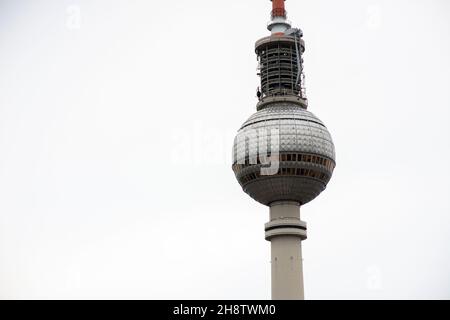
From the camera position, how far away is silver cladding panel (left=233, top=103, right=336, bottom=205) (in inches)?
6319

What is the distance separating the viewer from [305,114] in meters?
168

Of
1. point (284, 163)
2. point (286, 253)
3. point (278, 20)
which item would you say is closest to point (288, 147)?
point (284, 163)

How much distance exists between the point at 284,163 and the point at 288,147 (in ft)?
11.3

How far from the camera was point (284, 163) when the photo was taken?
15925cm

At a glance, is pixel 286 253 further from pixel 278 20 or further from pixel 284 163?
pixel 278 20

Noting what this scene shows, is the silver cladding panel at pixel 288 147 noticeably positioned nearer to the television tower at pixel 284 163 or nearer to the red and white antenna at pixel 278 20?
the television tower at pixel 284 163

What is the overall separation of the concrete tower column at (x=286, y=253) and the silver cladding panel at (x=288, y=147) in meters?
4.52

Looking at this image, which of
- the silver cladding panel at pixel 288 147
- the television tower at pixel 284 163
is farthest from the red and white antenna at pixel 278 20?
the silver cladding panel at pixel 288 147

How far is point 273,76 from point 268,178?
25.7 metres
